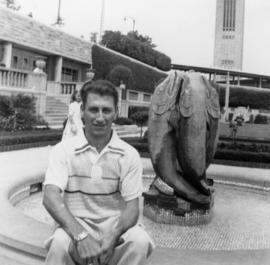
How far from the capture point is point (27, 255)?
9.04 feet

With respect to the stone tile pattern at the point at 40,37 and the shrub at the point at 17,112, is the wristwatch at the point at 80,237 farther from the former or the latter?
the stone tile pattern at the point at 40,37

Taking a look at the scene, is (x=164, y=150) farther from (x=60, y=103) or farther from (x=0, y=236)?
(x=60, y=103)

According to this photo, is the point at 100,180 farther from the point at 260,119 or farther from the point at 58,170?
the point at 260,119

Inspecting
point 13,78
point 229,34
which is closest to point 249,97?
point 229,34

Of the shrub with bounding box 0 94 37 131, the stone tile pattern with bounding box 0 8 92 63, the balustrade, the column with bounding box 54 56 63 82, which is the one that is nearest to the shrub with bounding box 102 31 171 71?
the stone tile pattern with bounding box 0 8 92 63

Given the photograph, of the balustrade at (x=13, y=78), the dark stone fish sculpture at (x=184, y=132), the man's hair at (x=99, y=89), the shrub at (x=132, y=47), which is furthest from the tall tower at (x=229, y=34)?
the man's hair at (x=99, y=89)

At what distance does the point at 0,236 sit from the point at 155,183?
2.04 m

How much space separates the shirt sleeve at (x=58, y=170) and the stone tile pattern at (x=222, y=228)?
208cm

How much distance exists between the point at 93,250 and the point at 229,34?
38.4 meters

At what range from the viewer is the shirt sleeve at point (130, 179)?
191 centimetres

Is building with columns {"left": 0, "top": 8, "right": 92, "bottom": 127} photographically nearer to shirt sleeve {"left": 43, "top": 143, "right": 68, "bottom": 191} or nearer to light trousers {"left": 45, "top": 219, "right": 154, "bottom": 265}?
shirt sleeve {"left": 43, "top": 143, "right": 68, "bottom": 191}

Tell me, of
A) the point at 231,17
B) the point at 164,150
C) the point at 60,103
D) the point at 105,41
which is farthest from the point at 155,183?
the point at 231,17

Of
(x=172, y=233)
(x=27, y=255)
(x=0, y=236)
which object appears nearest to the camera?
(x=27, y=255)

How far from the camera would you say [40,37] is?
23125 millimetres
